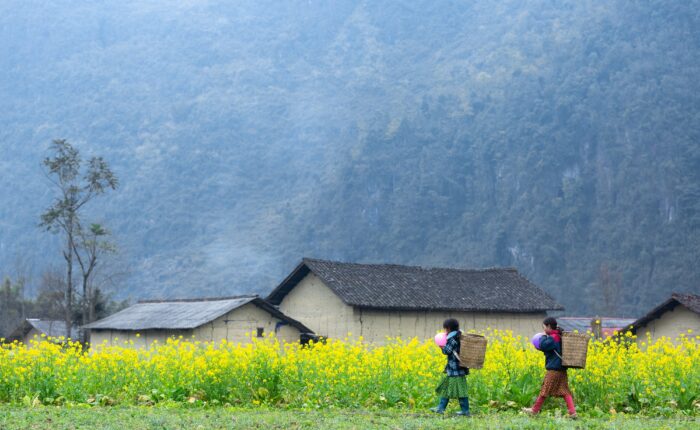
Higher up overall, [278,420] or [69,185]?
[69,185]

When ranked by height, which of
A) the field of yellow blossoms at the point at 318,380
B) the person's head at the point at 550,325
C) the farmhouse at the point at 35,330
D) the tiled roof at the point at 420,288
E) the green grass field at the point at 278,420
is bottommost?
the green grass field at the point at 278,420

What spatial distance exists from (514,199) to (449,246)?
19.5 m

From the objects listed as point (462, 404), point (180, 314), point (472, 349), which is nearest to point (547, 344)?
point (472, 349)

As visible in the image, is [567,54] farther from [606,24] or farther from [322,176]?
[322,176]

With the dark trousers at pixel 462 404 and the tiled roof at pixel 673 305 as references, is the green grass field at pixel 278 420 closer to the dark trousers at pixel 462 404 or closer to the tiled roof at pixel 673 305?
the dark trousers at pixel 462 404

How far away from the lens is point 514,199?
147500 millimetres

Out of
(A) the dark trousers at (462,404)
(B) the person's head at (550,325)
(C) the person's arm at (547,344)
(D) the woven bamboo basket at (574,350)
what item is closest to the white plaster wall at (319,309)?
(A) the dark trousers at (462,404)

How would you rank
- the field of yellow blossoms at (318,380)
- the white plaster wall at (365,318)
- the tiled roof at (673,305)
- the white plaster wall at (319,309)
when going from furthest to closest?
the white plaster wall at (319,309) < the white plaster wall at (365,318) < the tiled roof at (673,305) < the field of yellow blossoms at (318,380)

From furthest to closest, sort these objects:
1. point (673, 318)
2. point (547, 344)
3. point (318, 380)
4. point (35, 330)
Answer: point (35, 330), point (673, 318), point (318, 380), point (547, 344)

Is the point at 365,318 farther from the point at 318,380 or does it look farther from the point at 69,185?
the point at 69,185

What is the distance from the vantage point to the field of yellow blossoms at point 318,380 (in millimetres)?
15398

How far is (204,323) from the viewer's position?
32.0m

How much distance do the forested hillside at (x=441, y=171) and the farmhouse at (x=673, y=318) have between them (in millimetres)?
62091

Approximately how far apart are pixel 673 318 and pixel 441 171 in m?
125
